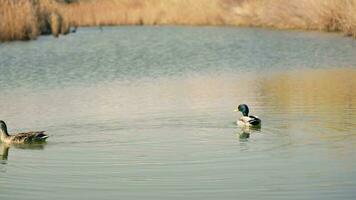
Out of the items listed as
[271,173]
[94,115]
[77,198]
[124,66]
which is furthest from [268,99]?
[124,66]

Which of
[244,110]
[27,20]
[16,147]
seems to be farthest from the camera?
[27,20]

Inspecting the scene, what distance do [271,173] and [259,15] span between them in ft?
94.0

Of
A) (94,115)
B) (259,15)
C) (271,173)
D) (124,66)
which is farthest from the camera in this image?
(259,15)

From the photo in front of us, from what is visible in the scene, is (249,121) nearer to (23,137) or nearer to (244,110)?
(244,110)

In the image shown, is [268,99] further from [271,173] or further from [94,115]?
[271,173]

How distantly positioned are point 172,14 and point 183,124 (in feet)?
98.5

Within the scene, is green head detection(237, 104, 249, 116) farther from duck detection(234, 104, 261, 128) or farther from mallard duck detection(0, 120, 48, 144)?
mallard duck detection(0, 120, 48, 144)

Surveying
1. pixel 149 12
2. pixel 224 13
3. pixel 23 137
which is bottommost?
pixel 23 137

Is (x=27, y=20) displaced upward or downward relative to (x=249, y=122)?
upward

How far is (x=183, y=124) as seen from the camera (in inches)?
491

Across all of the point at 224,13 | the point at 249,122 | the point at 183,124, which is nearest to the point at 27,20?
the point at 224,13

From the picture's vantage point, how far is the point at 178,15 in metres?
41.9

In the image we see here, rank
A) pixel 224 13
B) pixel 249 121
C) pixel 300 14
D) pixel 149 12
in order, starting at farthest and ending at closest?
pixel 149 12, pixel 224 13, pixel 300 14, pixel 249 121

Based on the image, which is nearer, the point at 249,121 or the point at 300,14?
the point at 249,121
